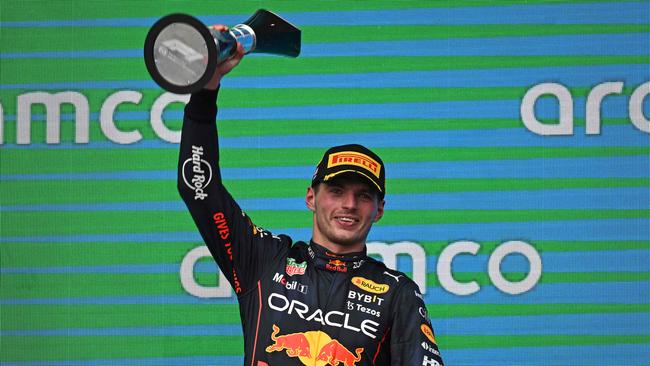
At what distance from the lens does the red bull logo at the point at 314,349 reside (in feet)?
7.14

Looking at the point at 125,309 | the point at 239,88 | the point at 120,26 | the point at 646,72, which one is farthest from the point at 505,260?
the point at 120,26

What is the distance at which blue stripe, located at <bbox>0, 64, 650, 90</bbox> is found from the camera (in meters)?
3.13

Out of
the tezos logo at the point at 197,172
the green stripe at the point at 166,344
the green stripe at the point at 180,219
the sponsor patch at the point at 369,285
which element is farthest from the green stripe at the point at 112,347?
the tezos logo at the point at 197,172

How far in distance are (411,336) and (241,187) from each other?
3.62ft

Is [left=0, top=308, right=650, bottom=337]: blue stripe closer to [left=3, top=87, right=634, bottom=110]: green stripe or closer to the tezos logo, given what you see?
[left=3, top=87, right=634, bottom=110]: green stripe

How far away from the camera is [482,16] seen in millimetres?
3166

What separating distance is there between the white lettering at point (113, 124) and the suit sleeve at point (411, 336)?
124 cm

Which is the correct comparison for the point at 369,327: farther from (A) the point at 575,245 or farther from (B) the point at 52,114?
(B) the point at 52,114

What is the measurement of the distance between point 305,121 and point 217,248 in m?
1.00

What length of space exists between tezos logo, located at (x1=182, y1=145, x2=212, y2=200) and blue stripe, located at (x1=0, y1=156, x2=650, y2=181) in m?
0.98

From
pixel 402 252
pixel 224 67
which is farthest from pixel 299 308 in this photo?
pixel 402 252

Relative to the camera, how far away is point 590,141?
10.2 feet

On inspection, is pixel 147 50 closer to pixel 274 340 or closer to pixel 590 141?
pixel 274 340

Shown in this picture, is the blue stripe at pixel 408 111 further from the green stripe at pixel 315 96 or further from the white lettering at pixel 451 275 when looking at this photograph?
the white lettering at pixel 451 275
